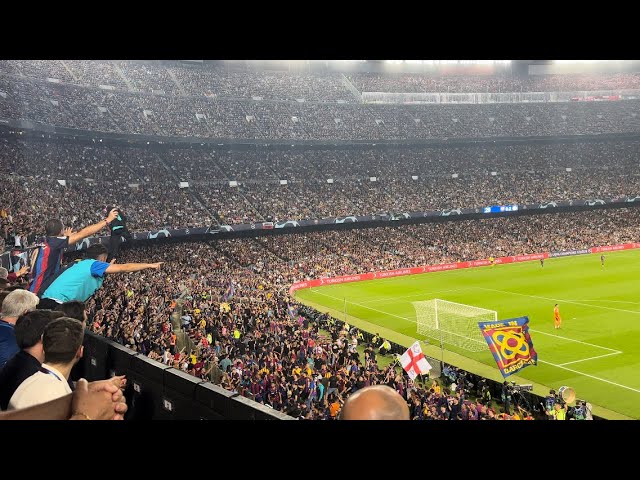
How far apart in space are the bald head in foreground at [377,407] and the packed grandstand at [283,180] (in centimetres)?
1210

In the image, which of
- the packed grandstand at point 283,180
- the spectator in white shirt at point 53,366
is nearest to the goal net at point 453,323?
the packed grandstand at point 283,180

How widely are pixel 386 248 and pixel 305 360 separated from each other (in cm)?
3716

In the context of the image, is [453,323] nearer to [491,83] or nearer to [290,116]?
[290,116]

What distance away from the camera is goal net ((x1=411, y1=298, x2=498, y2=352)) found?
2762 centimetres

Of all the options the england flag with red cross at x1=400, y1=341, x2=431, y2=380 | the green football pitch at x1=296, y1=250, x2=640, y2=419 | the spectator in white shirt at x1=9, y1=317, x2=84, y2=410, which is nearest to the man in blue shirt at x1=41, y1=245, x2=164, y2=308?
the spectator in white shirt at x1=9, y1=317, x2=84, y2=410

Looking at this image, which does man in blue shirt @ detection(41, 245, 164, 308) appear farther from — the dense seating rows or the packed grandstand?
the dense seating rows

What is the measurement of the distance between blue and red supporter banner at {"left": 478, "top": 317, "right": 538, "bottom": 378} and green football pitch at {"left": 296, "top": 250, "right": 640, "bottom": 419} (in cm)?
329

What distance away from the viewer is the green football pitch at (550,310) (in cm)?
2262

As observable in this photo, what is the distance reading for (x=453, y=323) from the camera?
97.8ft

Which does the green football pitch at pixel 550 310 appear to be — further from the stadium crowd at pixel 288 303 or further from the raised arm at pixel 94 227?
the raised arm at pixel 94 227

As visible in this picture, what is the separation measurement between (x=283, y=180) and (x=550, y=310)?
35.6m

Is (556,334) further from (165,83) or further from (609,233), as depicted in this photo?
(165,83)

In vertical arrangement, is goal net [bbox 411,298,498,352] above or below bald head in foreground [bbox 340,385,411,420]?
above
